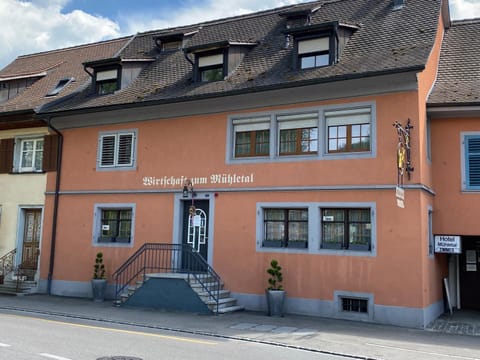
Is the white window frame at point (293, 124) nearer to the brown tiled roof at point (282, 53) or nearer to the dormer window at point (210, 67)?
the brown tiled roof at point (282, 53)

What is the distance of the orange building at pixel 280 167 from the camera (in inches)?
527

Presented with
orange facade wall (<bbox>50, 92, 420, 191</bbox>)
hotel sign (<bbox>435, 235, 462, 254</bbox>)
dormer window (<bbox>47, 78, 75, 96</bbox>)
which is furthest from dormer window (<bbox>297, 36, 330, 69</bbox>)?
dormer window (<bbox>47, 78, 75, 96</bbox>)

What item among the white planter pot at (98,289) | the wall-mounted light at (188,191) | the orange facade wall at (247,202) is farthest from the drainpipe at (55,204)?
the wall-mounted light at (188,191)

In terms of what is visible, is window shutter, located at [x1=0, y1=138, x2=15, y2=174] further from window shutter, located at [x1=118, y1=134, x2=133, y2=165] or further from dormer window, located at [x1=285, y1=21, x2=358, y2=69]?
dormer window, located at [x1=285, y1=21, x2=358, y2=69]

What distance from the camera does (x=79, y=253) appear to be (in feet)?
59.2

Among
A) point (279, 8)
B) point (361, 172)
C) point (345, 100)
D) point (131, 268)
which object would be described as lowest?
point (131, 268)

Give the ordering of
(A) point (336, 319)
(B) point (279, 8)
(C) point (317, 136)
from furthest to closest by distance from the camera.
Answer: (B) point (279, 8) → (C) point (317, 136) → (A) point (336, 319)

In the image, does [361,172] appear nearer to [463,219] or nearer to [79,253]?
[463,219]

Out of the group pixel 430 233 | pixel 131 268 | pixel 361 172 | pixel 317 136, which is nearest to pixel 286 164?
pixel 317 136

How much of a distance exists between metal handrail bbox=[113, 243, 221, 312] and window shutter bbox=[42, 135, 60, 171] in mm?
4896

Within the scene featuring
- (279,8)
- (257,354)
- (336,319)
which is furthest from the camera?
(279,8)

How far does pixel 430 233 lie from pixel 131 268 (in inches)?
356

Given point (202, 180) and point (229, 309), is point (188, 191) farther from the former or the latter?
point (229, 309)

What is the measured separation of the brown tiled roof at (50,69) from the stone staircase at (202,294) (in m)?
8.30
